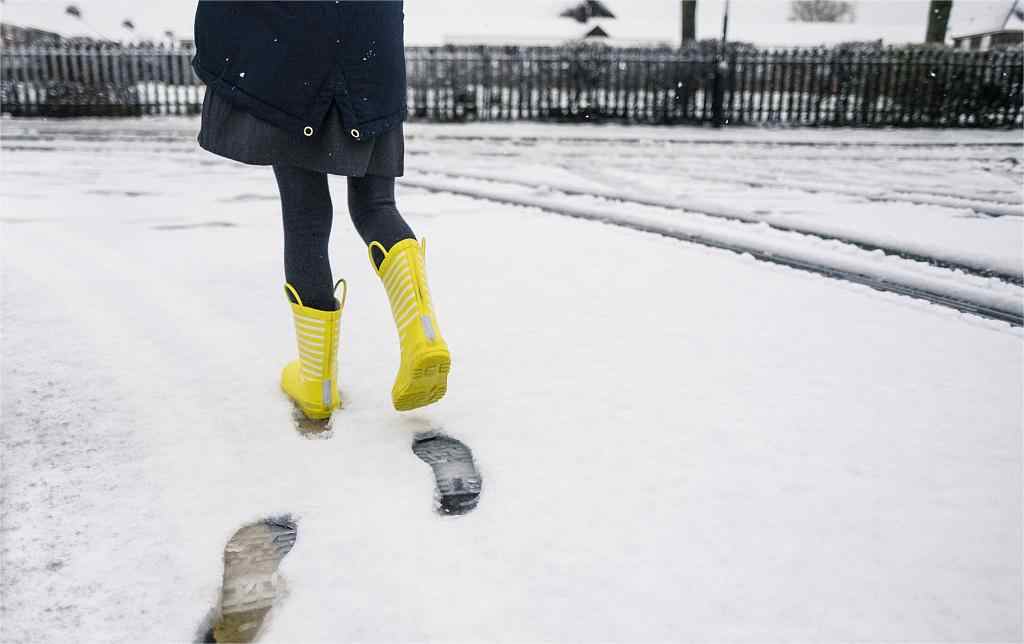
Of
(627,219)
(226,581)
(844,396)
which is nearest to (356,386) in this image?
(226,581)

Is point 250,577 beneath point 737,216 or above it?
beneath

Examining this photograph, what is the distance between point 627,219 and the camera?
3.88 metres

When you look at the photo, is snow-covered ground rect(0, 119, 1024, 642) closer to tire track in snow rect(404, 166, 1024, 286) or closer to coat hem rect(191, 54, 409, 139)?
tire track in snow rect(404, 166, 1024, 286)

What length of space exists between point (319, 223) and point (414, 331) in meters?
0.33

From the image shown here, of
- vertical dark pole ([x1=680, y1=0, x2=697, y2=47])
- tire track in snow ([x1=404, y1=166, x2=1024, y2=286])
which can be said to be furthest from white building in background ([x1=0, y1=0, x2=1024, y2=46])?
tire track in snow ([x1=404, y1=166, x2=1024, y2=286])

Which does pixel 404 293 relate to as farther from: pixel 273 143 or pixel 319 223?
pixel 273 143

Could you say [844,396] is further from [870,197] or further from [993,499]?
[870,197]

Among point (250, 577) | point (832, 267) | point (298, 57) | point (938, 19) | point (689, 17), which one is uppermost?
point (689, 17)

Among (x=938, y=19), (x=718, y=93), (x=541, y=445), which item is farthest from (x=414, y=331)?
Answer: (x=938, y=19)

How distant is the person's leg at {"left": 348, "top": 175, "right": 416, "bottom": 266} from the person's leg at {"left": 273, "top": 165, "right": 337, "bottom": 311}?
68mm

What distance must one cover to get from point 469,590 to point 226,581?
Answer: 38cm

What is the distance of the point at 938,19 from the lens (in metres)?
16.0

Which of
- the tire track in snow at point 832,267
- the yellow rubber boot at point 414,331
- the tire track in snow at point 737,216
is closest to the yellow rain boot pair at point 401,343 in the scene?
the yellow rubber boot at point 414,331

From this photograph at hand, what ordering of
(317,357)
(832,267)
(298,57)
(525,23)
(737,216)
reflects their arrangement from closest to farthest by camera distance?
(298,57), (317,357), (832,267), (737,216), (525,23)
